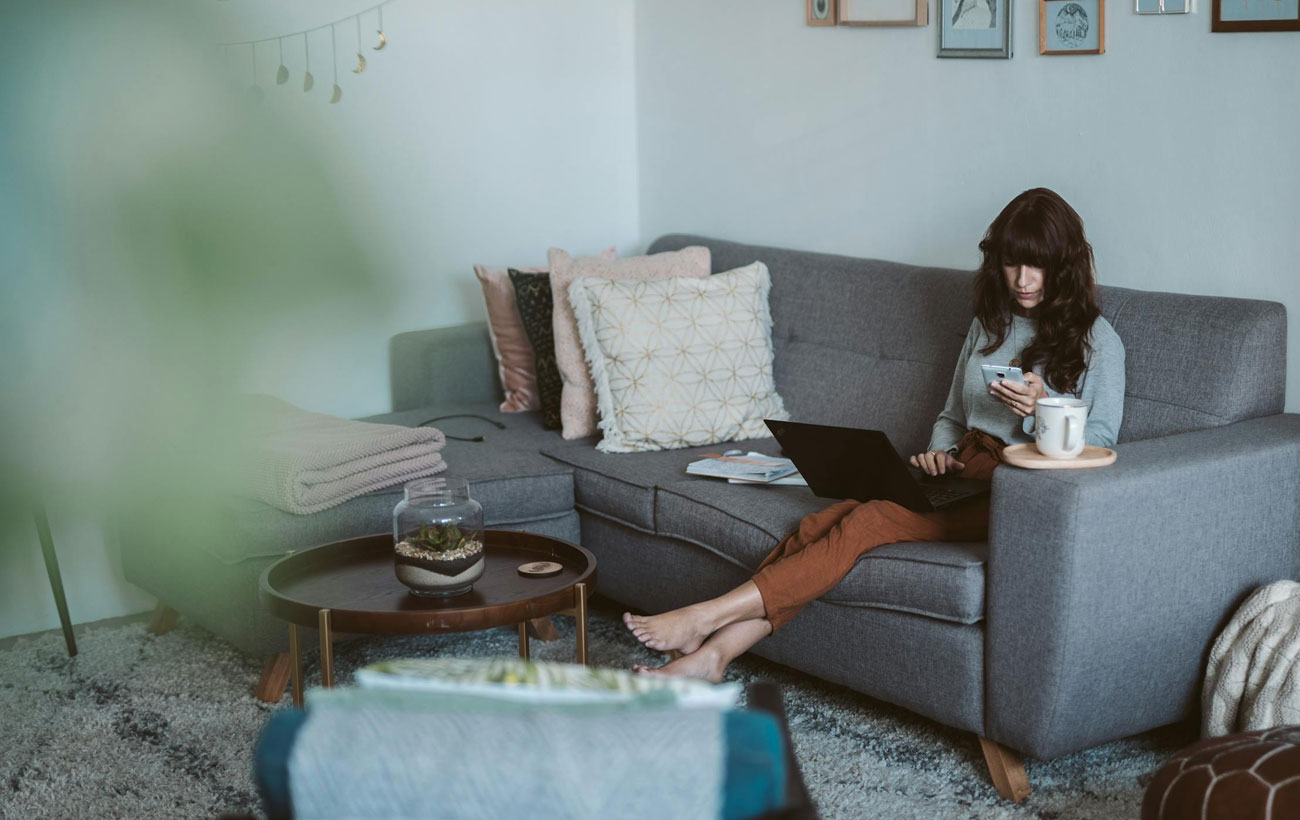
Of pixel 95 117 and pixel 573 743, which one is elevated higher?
pixel 95 117

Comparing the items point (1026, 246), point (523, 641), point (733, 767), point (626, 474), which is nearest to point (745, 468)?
point (626, 474)

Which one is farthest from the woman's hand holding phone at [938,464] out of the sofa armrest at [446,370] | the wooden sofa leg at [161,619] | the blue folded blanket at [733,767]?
the wooden sofa leg at [161,619]

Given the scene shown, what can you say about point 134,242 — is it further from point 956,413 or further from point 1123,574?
point 956,413

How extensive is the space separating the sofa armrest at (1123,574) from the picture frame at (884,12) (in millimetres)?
1265

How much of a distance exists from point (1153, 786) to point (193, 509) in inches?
57.2

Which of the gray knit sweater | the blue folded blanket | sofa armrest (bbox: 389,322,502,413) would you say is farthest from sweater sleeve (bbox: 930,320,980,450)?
the blue folded blanket

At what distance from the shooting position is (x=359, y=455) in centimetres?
254

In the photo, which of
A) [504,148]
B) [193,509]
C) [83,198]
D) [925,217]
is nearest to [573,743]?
[193,509]

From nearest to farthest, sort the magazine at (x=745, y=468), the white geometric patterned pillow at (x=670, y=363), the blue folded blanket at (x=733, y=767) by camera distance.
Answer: the blue folded blanket at (x=733, y=767) → the magazine at (x=745, y=468) → the white geometric patterned pillow at (x=670, y=363)

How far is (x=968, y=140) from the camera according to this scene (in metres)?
2.85

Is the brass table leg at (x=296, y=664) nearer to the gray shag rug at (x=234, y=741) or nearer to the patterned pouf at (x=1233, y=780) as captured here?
the gray shag rug at (x=234, y=741)

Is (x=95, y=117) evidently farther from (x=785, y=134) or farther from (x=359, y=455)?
(x=785, y=134)

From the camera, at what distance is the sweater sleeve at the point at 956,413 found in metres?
2.48

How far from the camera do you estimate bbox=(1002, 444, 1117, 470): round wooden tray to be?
1.93 meters
